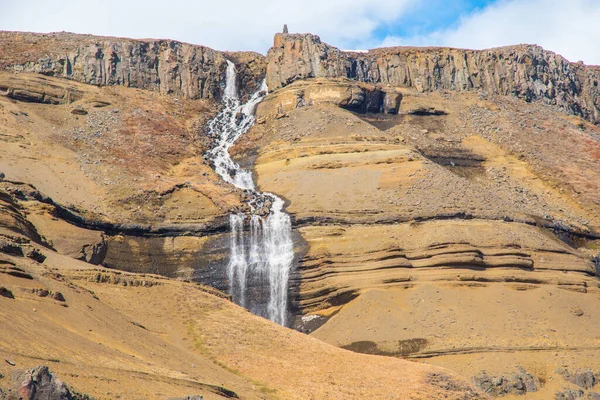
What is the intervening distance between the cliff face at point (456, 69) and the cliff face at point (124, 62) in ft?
20.9

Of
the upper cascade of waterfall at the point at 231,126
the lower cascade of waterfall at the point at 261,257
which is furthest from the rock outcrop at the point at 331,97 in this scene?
the lower cascade of waterfall at the point at 261,257

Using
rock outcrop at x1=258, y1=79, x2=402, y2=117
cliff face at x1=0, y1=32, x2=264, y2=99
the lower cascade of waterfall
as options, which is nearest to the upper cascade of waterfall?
cliff face at x1=0, y1=32, x2=264, y2=99

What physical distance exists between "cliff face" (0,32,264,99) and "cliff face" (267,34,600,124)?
638 cm

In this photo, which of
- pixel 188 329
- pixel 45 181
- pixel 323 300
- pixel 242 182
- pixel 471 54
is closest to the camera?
pixel 188 329

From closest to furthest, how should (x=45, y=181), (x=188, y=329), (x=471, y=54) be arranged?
(x=188, y=329), (x=45, y=181), (x=471, y=54)

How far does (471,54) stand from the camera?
90562mm

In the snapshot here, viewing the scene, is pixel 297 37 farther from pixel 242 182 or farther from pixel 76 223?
pixel 76 223

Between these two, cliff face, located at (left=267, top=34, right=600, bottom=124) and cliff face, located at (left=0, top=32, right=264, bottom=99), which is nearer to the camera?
cliff face, located at (left=0, top=32, right=264, bottom=99)

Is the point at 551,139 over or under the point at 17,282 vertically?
over

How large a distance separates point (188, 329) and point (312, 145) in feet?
106

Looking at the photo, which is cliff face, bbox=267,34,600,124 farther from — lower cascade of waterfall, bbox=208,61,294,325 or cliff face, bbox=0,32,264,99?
lower cascade of waterfall, bbox=208,61,294,325

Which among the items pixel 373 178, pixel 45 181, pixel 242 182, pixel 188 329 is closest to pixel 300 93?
pixel 242 182

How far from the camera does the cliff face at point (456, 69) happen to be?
83625 mm

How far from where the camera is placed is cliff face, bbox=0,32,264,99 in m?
80.8
